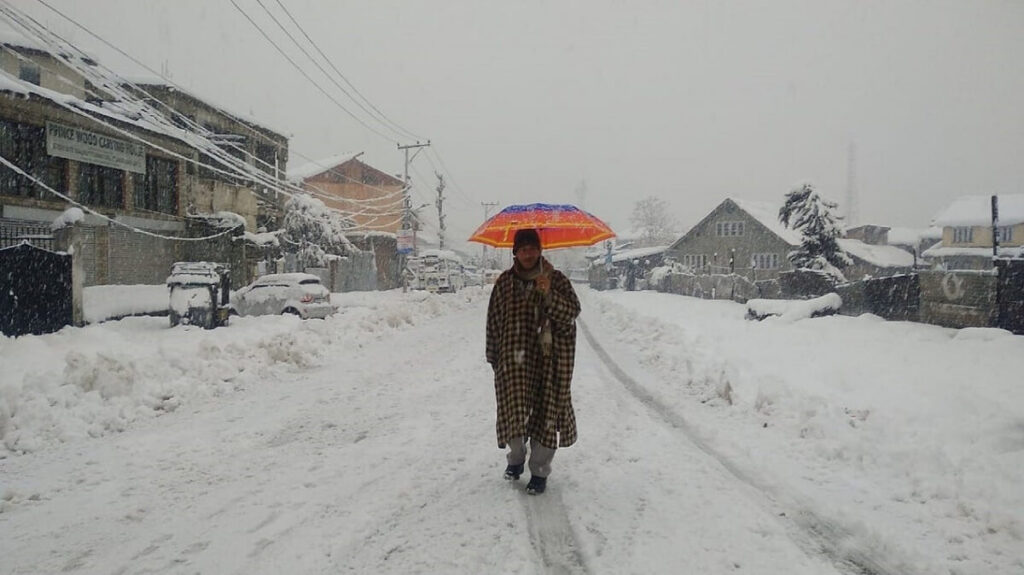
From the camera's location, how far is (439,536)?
11.1 ft

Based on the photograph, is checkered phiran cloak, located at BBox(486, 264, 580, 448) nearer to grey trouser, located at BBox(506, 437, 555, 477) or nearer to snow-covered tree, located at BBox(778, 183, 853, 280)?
grey trouser, located at BBox(506, 437, 555, 477)

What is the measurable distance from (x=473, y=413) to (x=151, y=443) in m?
3.25

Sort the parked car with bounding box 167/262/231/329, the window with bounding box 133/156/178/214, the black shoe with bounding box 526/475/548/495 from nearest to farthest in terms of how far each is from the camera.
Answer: the black shoe with bounding box 526/475/548/495 < the parked car with bounding box 167/262/231/329 < the window with bounding box 133/156/178/214

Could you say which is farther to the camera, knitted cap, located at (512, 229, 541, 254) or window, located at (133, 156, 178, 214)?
window, located at (133, 156, 178, 214)

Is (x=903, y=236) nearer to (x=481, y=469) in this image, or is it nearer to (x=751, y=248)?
(x=751, y=248)

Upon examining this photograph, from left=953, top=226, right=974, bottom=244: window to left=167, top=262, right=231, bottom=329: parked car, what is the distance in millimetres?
38411

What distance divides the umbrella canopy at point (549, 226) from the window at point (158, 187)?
22.2m

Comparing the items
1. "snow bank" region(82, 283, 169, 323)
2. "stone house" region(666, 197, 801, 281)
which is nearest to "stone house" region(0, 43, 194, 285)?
"snow bank" region(82, 283, 169, 323)

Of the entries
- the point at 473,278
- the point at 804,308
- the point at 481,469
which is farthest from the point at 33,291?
the point at 473,278

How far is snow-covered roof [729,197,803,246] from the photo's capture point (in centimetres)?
4172

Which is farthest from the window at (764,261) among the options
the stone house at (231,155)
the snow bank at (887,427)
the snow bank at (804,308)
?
the stone house at (231,155)

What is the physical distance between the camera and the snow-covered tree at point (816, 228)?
25.7m

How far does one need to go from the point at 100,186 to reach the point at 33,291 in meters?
11.9

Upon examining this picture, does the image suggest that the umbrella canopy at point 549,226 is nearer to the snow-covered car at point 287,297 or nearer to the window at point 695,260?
the snow-covered car at point 287,297
